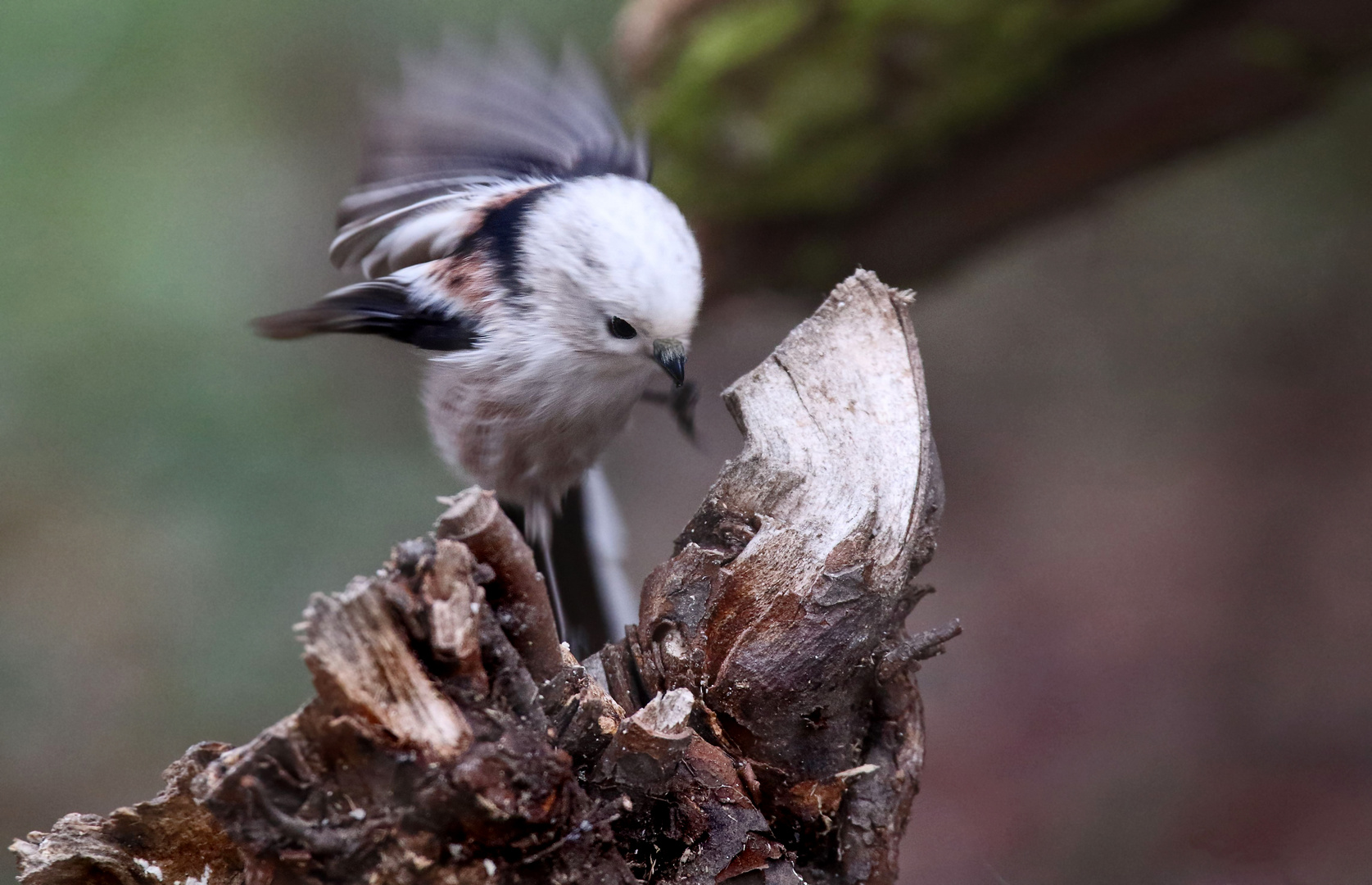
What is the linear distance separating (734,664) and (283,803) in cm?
40

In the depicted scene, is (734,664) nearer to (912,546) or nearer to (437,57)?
(912,546)

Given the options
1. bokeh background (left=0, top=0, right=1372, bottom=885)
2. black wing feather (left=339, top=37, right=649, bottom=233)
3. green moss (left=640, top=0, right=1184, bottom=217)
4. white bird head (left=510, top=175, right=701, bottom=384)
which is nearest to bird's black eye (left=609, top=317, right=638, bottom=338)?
white bird head (left=510, top=175, right=701, bottom=384)

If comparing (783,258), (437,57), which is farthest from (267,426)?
(783,258)

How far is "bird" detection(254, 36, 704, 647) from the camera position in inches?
47.5

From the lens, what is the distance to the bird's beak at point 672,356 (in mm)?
1195

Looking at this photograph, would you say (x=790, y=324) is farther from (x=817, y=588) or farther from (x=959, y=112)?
(x=817, y=588)

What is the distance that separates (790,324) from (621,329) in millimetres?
1485

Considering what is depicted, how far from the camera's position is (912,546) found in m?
0.97

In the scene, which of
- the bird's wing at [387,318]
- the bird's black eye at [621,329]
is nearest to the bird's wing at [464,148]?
the bird's wing at [387,318]

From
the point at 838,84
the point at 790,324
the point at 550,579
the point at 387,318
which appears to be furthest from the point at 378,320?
the point at 790,324

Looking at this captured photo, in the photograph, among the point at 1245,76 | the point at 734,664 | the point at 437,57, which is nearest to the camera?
the point at 734,664

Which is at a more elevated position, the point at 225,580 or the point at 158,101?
the point at 158,101

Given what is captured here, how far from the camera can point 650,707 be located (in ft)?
2.73

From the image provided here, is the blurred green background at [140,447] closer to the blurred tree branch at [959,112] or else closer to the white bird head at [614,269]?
the blurred tree branch at [959,112]
